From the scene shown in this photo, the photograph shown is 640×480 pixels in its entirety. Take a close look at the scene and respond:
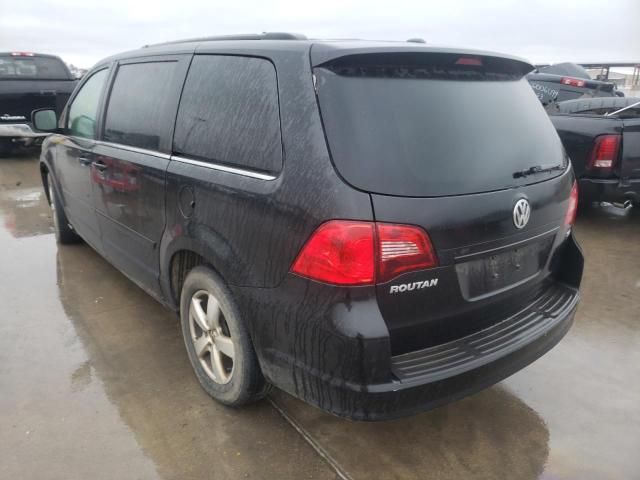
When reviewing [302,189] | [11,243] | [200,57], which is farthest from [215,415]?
[11,243]

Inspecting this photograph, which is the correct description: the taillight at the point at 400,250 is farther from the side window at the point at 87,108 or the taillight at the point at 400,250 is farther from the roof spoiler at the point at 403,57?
the side window at the point at 87,108

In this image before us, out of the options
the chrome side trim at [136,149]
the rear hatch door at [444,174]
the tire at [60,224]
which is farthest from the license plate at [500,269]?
the tire at [60,224]

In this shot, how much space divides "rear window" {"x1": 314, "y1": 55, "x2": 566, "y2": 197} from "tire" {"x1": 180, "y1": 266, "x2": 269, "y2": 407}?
91cm

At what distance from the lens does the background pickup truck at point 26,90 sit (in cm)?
896

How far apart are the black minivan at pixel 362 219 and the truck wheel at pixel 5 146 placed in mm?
8286

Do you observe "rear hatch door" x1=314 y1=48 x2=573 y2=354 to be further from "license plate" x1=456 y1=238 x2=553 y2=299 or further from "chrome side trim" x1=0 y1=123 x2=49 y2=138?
"chrome side trim" x1=0 y1=123 x2=49 y2=138

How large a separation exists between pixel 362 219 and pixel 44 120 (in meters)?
3.48

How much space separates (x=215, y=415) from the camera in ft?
8.54

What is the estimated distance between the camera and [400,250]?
6.09ft

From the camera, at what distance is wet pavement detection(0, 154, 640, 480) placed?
2.29m

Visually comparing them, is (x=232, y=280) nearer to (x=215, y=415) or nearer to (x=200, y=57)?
(x=215, y=415)

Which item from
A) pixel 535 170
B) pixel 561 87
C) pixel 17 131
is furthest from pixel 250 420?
pixel 561 87

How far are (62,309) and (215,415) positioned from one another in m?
1.75

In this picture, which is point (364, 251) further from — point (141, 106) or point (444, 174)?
point (141, 106)
